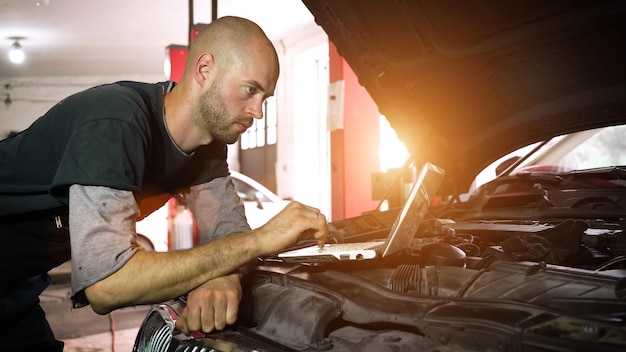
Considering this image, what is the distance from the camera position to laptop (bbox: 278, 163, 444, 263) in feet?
4.14

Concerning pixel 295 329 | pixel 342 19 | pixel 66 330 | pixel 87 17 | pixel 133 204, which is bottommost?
pixel 66 330

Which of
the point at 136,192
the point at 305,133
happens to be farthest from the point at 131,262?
the point at 305,133

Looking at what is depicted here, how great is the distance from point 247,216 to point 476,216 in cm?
434

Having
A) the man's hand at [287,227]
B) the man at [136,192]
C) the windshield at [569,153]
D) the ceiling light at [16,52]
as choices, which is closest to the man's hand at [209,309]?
the man at [136,192]

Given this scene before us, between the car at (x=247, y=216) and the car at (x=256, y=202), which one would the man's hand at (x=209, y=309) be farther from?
the car at (x=256, y=202)

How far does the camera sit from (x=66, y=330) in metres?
3.72

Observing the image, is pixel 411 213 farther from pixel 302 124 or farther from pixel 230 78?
pixel 302 124

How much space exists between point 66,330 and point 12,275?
8.71 feet

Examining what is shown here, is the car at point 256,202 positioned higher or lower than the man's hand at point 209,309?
higher

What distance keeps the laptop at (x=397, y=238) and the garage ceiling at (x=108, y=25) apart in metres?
5.83

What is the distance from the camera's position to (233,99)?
1.39m

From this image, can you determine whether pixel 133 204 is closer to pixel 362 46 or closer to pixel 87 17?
pixel 362 46

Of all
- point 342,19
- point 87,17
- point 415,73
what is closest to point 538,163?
point 415,73

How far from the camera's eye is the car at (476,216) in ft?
3.11
